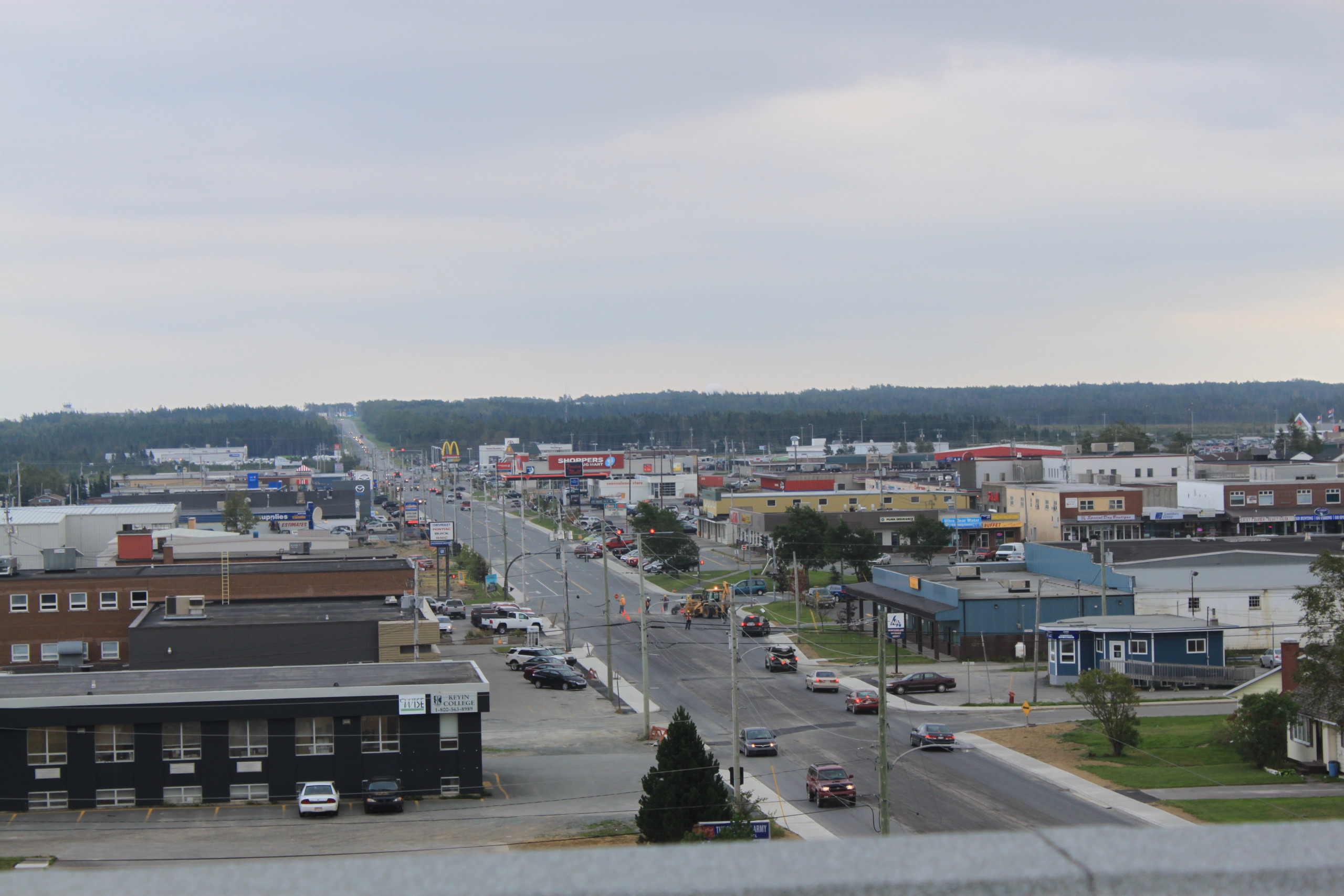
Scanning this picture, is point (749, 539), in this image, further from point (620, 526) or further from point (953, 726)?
point (953, 726)

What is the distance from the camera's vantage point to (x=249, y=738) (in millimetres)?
36562

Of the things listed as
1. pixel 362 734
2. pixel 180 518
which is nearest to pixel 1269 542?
pixel 362 734

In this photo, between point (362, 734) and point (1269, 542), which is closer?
point (362, 734)

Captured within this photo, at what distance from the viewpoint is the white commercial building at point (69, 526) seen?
86750mm

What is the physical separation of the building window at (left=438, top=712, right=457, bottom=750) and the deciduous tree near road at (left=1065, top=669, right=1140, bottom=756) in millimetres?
20668

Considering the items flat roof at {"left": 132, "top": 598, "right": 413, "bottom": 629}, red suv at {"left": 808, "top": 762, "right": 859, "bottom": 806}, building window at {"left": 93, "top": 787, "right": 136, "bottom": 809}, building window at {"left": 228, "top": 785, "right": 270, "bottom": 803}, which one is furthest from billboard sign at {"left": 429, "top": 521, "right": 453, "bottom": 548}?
red suv at {"left": 808, "top": 762, "right": 859, "bottom": 806}

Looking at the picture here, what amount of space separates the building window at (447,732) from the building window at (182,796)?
7.20 meters

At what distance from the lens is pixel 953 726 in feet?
148

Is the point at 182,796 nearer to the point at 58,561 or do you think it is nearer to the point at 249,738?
the point at 249,738

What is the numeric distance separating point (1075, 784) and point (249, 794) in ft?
80.9

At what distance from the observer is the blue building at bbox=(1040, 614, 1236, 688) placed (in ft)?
177

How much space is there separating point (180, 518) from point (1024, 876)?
132 m

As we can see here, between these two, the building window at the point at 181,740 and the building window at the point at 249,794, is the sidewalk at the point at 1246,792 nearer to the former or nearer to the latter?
the building window at the point at 249,794

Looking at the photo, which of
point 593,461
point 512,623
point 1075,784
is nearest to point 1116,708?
point 1075,784
